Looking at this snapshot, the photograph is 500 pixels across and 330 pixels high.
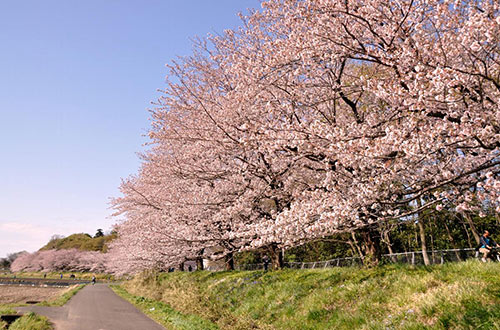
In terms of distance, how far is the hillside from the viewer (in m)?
101

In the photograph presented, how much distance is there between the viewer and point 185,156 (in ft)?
39.6

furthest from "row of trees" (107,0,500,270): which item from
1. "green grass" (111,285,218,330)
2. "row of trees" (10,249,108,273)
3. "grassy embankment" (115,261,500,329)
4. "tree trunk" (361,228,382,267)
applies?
"row of trees" (10,249,108,273)

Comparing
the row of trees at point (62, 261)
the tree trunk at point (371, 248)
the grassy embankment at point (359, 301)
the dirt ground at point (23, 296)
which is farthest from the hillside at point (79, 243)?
the tree trunk at point (371, 248)

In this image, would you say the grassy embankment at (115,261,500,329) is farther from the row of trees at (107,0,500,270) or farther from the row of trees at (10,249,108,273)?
the row of trees at (10,249,108,273)

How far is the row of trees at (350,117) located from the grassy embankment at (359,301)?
133 cm

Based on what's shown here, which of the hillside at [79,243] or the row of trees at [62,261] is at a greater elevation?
the hillside at [79,243]

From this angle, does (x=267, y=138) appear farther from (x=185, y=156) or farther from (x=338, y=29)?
(x=185, y=156)

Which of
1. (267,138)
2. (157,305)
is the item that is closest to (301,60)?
(267,138)

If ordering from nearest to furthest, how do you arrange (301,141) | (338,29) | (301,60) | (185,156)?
1. (301,141)
2. (338,29)
3. (301,60)
4. (185,156)

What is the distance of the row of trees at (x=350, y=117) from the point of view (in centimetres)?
549

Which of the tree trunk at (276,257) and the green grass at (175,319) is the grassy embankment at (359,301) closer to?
the green grass at (175,319)

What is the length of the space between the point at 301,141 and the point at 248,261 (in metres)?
24.0

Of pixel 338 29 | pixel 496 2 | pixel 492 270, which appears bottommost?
pixel 492 270

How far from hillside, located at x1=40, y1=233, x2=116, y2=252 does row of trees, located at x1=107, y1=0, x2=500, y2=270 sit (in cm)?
9407
